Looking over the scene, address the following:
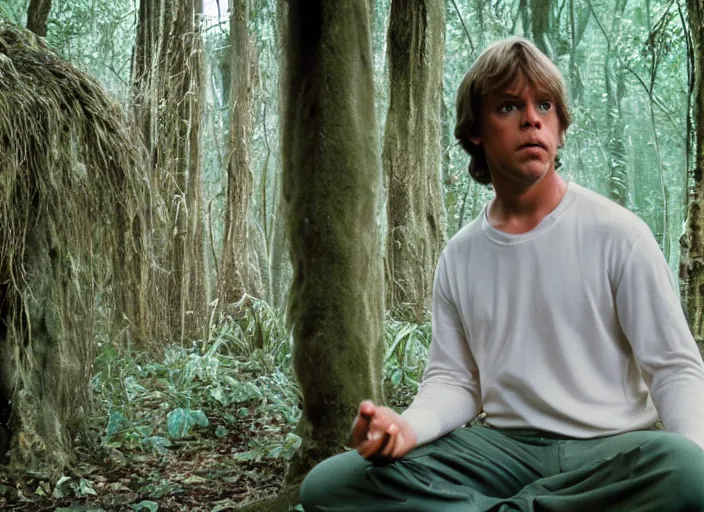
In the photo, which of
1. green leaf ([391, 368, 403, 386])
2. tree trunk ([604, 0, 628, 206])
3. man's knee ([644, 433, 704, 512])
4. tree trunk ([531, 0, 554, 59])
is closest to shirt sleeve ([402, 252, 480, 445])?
man's knee ([644, 433, 704, 512])

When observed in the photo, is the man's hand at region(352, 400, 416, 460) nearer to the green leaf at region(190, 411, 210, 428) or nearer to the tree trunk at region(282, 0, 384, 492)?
the tree trunk at region(282, 0, 384, 492)

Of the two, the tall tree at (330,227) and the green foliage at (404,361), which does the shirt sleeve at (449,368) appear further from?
the green foliage at (404,361)

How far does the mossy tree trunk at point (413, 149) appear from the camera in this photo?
646 centimetres

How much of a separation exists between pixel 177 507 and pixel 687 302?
2854mm

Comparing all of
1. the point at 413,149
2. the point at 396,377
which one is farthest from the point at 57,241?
the point at 413,149

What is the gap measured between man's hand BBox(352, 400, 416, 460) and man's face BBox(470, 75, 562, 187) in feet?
2.38

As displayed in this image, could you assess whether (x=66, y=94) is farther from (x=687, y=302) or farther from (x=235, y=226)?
(x=235, y=226)

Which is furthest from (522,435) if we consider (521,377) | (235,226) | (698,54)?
(235,226)

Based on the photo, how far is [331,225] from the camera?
3.34 meters

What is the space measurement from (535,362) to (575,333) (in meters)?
0.12

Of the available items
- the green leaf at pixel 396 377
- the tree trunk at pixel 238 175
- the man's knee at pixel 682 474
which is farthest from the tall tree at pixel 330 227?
the tree trunk at pixel 238 175

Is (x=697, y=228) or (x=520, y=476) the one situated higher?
(x=697, y=228)

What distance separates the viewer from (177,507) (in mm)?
3521

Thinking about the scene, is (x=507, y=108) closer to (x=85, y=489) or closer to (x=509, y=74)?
(x=509, y=74)
